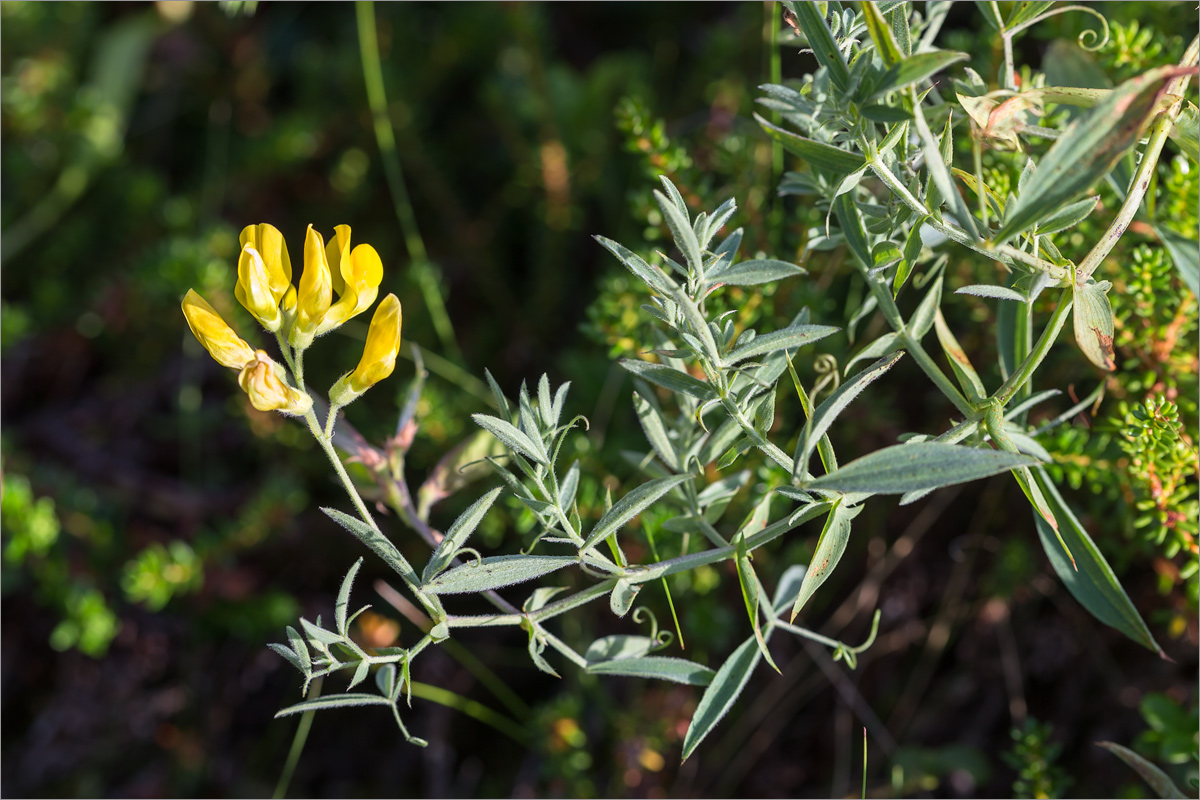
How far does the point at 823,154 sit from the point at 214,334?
2.08ft

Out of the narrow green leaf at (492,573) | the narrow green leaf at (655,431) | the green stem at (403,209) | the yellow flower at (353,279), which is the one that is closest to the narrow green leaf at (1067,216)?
the narrow green leaf at (655,431)

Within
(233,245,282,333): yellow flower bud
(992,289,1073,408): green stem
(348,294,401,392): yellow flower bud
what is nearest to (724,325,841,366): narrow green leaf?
(992,289,1073,408): green stem

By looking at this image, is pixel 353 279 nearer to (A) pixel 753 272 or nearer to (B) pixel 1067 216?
(A) pixel 753 272

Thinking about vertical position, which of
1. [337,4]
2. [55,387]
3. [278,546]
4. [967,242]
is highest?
[337,4]

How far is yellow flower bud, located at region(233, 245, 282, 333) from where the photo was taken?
87 centimetres

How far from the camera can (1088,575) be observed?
1.04 metres

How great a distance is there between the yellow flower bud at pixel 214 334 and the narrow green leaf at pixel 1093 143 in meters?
0.75

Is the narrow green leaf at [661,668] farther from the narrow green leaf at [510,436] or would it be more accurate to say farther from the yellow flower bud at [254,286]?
the yellow flower bud at [254,286]

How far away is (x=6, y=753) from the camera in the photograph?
1.91 m

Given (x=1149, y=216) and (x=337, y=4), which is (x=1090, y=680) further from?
(x=337, y=4)

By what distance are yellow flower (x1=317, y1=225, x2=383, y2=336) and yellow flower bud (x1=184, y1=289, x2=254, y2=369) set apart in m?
0.09

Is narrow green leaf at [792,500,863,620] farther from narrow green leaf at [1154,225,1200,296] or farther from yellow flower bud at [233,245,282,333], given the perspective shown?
yellow flower bud at [233,245,282,333]

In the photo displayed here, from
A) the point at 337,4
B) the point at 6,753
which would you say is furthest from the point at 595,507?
the point at 337,4

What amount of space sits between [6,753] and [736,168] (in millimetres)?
2016
